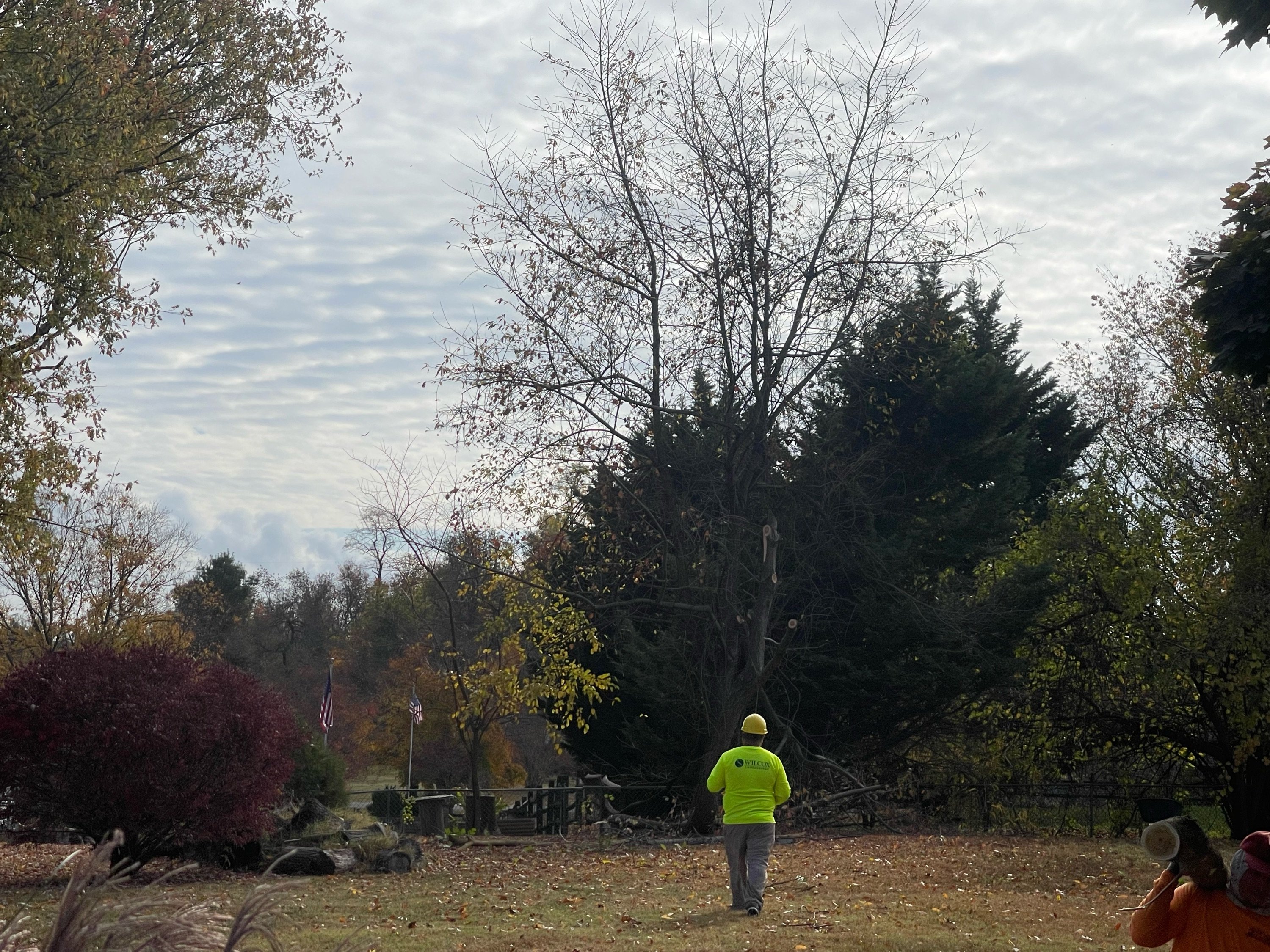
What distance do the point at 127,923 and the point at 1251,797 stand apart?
22859 mm

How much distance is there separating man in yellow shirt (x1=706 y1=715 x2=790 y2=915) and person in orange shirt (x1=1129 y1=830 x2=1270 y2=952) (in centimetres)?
647

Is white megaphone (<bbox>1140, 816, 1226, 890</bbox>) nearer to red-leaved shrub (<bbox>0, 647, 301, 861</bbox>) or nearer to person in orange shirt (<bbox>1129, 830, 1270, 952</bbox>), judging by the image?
person in orange shirt (<bbox>1129, 830, 1270, 952</bbox>)

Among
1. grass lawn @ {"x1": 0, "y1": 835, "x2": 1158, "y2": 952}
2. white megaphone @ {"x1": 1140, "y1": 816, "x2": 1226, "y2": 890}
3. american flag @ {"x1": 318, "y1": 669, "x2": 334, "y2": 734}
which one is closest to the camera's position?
white megaphone @ {"x1": 1140, "y1": 816, "x2": 1226, "y2": 890}

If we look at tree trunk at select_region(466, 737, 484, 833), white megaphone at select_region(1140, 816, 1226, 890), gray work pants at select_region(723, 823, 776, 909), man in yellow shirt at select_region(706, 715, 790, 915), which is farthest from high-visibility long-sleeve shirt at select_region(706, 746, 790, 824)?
tree trunk at select_region(466, 737, 484, 833)

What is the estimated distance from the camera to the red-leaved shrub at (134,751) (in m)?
14.1

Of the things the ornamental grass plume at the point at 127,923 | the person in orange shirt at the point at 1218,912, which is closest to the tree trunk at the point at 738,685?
the person in orange shirt at the point at 1218,912

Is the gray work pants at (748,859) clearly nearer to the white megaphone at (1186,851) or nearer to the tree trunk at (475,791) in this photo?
the white megaphone at (1186,851)

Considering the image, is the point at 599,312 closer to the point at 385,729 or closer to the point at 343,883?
the point at 343,883

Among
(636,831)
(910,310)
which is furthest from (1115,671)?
(636,831)

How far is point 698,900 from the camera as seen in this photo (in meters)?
12.1

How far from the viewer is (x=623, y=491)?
67.8 feet

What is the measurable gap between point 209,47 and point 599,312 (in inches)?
287

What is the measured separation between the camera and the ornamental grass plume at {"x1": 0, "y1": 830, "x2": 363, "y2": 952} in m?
2.75

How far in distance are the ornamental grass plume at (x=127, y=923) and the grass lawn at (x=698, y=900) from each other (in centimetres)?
402
